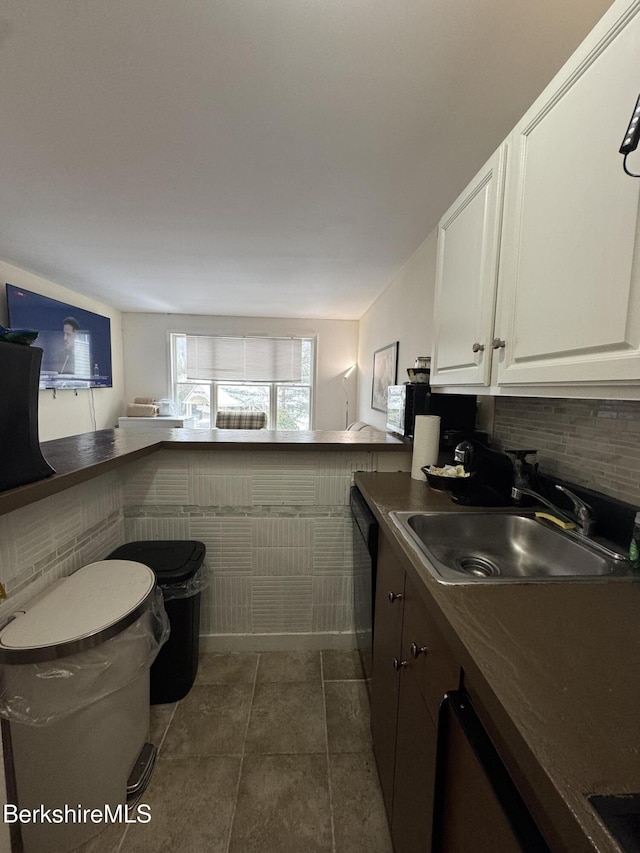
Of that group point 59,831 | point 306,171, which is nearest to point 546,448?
point 306,171

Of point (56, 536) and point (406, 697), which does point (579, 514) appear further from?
point (56, 536)

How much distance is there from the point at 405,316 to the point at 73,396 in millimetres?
3972

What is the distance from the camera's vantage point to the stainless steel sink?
990mm

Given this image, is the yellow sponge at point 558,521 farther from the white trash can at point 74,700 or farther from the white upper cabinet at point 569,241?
the white trash can at point 74,700

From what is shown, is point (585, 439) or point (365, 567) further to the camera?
point (365, 567)

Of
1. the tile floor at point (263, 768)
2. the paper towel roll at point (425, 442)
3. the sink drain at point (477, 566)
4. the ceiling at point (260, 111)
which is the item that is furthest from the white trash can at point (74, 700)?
the ceiling at point (260, 111)

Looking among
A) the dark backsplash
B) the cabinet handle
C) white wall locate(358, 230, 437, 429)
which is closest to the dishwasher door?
the cabinet handle

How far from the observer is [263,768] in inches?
49.0

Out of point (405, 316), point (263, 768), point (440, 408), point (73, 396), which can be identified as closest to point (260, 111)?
point (440, 408)

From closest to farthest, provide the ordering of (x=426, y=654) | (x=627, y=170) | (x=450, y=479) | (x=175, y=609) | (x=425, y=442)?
1. (x=627, y=170)
2. (x=426, y=654)
3. (x=450, y=479)
4. (x=175, y=609)
5. (x=425, y=442)

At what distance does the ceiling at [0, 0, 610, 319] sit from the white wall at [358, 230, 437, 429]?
21 cm

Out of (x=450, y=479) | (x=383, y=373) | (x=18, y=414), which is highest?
(x=383, y=373)

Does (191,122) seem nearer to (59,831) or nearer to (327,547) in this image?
(327,547)

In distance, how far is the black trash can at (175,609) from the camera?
4.58 feet
